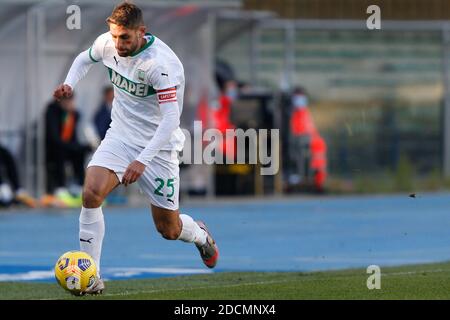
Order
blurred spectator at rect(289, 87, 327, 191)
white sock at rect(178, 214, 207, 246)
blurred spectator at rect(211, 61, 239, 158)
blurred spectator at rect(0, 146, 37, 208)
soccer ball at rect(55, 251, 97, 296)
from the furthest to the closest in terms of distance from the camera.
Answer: blurred spectator at rect(289, 87, 327, 191) → blurred spectator at rect(211, 61, 239, 158) → blurred spectator at rect(0, 146, 37, 208) → white sock at rect(178, 214, 207, 246) → soccer ball at rect(55, 251, 97, 296)

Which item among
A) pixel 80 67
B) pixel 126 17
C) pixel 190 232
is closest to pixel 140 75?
pixel 126 17

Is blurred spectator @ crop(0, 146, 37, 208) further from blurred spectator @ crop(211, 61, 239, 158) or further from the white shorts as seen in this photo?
the white shorts

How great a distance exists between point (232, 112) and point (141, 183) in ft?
54.3

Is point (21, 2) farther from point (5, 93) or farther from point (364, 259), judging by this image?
point (364, 259)

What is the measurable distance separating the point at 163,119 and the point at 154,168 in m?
0.84

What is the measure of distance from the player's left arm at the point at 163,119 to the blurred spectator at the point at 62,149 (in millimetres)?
13541

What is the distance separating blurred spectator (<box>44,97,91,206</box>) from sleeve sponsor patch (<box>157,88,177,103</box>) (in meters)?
13.6

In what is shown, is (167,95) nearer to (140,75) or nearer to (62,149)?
(140,75)

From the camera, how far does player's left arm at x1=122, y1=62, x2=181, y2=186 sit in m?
11.4

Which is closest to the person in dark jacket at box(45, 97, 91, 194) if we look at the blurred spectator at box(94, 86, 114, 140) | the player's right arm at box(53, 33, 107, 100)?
the blurred spectator at box(94, 86, 114, 140)

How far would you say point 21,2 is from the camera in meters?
24.4

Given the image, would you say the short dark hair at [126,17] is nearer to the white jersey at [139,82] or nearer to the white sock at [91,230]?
the white jersey at [139,82]

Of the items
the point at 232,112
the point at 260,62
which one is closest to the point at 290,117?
the point at 232,112

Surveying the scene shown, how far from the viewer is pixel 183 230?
501 inches
